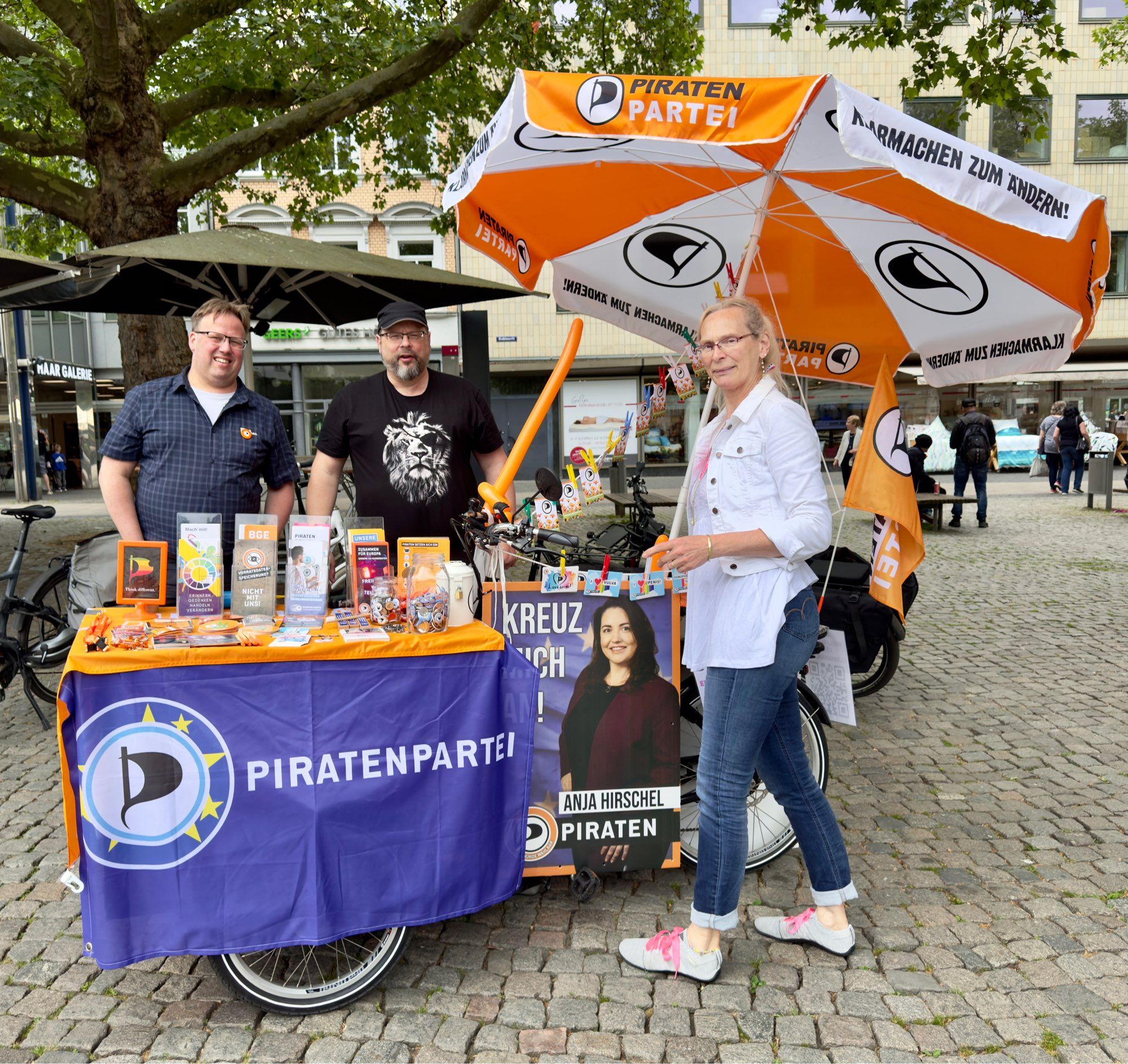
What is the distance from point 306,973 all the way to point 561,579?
4.63ft

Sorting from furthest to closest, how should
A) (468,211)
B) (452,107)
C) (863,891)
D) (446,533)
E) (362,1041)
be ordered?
(452,107)
(468,211)
(446,533)
(863,891)
(362,1041)

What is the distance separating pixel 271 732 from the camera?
226 centimetres

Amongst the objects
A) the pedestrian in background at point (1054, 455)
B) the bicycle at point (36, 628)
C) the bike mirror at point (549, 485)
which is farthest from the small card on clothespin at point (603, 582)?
the pedestrian in background at point (1054, 455)

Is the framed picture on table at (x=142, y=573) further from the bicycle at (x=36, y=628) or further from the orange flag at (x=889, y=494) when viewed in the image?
the orange flag at (x=889, y=494)

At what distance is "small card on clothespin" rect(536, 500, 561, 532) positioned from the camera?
2.62 meters

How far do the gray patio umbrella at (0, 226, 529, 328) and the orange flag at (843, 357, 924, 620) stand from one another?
2423 millimetres

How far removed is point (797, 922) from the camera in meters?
2.72

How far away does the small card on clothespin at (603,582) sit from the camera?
274 centimetres

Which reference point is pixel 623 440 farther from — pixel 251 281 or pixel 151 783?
pixel 251 281

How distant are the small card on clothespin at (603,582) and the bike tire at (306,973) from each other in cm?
118

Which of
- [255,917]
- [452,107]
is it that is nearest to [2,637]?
[255,917]

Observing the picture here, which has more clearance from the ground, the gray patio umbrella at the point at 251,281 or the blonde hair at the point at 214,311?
the gray patio umbrella at the point at 251,281

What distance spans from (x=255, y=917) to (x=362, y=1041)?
18.1 inches

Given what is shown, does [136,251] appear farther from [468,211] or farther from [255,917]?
[255,917]
